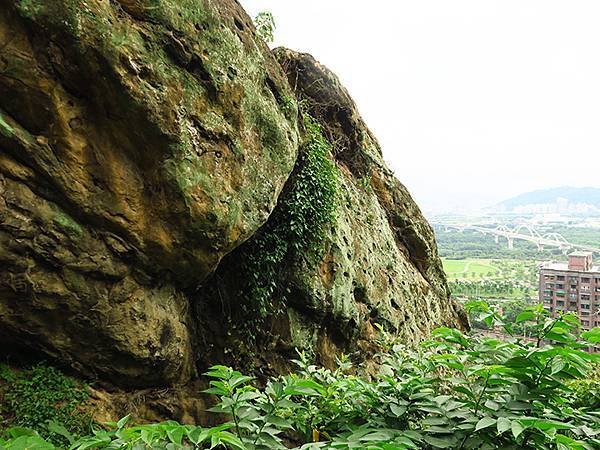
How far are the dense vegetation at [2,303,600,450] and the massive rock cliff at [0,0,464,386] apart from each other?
9.30 feet

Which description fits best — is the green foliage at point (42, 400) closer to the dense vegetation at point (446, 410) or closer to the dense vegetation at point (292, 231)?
the dense vegetation at point (292, 231)

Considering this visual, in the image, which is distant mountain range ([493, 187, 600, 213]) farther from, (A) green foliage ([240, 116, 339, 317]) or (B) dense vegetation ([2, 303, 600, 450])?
(B) dense vegetation ([2, 303, 600, 450])

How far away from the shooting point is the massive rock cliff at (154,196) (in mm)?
4129

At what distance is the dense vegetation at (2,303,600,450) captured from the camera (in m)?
1.62

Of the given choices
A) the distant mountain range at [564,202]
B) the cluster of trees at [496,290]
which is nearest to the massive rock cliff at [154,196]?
the cluster of trees at [496,290]

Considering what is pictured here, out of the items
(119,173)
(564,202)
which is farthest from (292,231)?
(564,202)

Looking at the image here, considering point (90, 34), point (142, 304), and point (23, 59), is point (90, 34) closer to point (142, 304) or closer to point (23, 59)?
point (23, 59)

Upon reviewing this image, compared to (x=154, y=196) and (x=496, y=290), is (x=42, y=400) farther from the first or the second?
(x=496, y=290)

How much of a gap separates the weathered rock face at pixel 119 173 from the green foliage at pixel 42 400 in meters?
0.26

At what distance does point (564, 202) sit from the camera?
177750mm

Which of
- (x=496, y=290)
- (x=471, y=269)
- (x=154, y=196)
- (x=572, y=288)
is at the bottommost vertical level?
(x=471, y=269)

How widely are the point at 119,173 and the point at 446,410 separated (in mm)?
3979

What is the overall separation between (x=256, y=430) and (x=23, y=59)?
4.05 meters

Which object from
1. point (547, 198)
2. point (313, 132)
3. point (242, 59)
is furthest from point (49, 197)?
point (547, 198)
